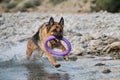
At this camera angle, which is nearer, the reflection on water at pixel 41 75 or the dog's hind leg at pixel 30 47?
the reflection on water at pixel 41 75

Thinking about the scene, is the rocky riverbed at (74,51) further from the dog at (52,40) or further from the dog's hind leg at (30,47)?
the dog at (52,40)

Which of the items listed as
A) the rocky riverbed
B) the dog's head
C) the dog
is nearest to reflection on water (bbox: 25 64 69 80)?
the rocky riverbed

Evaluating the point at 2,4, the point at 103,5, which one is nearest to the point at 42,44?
the point at 103,5

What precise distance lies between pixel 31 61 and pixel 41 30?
1.60 metres

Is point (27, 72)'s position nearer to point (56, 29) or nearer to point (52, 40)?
point (52, 40)

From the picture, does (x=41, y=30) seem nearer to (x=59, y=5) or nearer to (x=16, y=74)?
(x=16, y=74)

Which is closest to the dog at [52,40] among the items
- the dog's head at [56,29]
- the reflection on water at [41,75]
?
the dog's head at [56,29]

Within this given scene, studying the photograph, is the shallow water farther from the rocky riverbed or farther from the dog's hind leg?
the dog's hind leg

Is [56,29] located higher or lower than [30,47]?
higher

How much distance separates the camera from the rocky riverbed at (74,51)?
11.6 m

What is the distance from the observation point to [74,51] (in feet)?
51.4

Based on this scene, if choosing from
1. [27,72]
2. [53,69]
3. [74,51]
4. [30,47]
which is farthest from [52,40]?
[74,51]

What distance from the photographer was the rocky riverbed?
11.6 meters

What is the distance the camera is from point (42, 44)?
12859 mm
